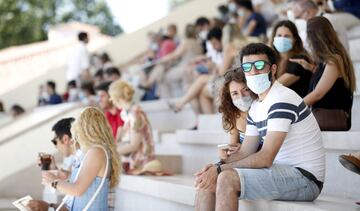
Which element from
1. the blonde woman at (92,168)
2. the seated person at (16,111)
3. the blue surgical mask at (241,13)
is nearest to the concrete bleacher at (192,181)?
the blonde woman at (92,168)

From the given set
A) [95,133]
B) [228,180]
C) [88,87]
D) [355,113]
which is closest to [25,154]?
[88,87]

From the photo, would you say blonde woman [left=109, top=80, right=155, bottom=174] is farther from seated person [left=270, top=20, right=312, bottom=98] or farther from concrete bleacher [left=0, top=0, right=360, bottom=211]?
seated person [left=270, top=20, right=312, bottom=98]

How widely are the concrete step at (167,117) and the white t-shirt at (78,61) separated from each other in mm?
3106

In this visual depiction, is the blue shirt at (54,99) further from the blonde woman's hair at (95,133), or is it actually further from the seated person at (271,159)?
the seated person at (271,159)

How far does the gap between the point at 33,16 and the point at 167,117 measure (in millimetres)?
21537

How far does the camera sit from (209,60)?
9.52 metres

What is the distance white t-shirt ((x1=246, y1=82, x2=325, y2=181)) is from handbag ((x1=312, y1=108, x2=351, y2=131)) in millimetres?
1085

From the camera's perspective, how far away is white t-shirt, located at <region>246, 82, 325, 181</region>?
4.42m

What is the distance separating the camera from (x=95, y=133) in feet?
16.6

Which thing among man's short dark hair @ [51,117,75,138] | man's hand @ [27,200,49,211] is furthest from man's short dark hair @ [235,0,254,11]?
man's hand @ [27,200,49,211]

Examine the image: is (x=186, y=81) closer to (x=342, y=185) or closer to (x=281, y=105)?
(x=342, y=185)

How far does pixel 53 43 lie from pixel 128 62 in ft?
12.1

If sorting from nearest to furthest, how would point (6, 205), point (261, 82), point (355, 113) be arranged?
1. point (261, 82)
2. point (355, 113)
3. point (6, 205)

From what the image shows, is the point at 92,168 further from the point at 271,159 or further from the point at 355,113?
the point at 355,113
